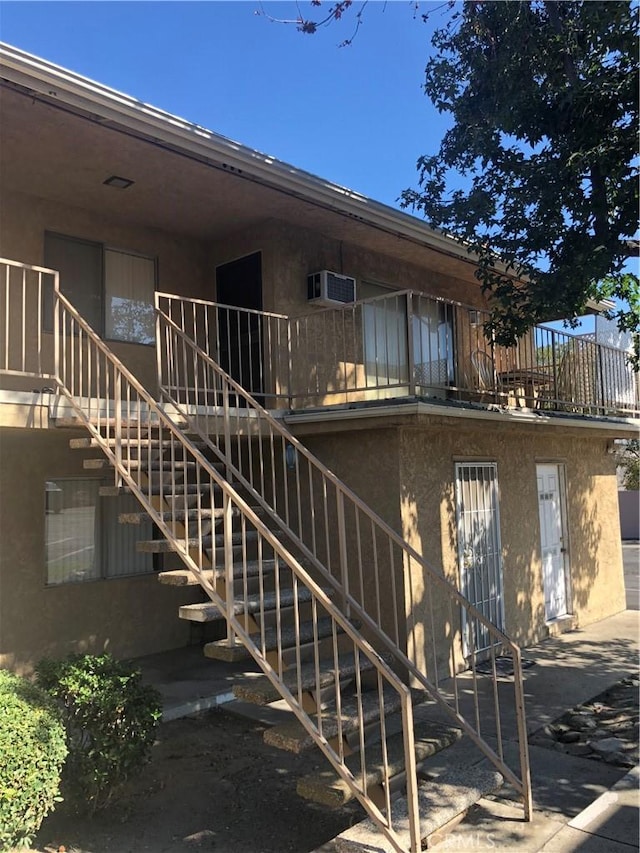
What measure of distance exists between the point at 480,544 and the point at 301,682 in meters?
4.24

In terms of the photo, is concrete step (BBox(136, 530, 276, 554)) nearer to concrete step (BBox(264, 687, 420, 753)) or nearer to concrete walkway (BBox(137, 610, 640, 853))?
concrete step (BBox(264, 687, 420, 753))

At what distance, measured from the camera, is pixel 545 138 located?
603 cm

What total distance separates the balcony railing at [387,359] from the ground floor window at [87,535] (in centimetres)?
192

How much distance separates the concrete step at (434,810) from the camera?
3.48 m

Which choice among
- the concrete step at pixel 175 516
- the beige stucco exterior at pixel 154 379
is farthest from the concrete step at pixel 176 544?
the beige stucco exterior at pixel 154 379

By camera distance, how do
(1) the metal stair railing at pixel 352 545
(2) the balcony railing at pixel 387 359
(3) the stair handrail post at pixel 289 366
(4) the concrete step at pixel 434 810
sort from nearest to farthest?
(4) the concrete step at pixel 434 810, (1) the metal stair railing at pixel 352 545, (3) the stair handrail post at pixel 289 366, (2) the balcony railing at pixel 387 359

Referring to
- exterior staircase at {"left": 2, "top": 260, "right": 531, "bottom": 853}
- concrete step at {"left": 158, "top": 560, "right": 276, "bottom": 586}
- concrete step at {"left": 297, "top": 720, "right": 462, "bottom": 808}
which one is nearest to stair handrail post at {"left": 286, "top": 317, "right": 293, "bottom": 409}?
exterior staircase at {"left": 2, "top": 260, "right": 531, "bottom": 853}

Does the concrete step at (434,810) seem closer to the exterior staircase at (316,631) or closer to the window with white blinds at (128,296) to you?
the exterior staircase at (316,631)

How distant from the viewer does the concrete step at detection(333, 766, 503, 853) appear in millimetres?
3477

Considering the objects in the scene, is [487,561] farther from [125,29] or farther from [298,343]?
[125,29]

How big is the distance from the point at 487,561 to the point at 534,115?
4.84 m

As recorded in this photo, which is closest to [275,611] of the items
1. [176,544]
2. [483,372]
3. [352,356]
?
[176,544]

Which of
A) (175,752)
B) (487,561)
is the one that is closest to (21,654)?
(175,752)

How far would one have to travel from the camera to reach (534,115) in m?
5.87
